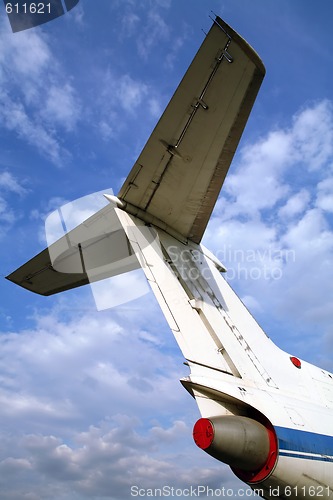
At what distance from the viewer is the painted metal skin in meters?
4.38

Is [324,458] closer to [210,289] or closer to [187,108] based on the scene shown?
[210,289]

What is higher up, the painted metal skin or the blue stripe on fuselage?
the painted metal skin

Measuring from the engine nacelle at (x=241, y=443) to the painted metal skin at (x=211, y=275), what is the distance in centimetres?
1

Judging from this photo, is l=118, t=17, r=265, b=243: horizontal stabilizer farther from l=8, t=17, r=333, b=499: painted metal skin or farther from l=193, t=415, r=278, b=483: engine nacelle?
l=193, t=415, r=278, b=483: engine nacelle

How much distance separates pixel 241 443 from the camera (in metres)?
4.16

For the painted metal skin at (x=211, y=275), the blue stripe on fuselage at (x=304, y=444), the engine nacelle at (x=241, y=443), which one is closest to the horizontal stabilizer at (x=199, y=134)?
the painted metal skin at (x=211, y=275)

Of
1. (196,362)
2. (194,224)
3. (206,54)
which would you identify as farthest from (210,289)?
(206,54)

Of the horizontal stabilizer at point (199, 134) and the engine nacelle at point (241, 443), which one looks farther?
the horizontal stabilizer at point (199, 134)

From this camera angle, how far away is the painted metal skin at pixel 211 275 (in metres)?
4.38

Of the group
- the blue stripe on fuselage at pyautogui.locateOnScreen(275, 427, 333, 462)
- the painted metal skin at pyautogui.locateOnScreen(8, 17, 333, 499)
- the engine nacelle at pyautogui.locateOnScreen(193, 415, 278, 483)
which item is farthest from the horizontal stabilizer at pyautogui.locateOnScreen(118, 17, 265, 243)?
the blue stripe on fuselage at pyautogui.locateOnScreen(275, 427, 333, 462)

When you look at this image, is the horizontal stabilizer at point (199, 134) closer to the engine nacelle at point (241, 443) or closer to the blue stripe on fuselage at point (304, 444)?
the engine nacelle at point (241, 443)

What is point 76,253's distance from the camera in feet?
21.2

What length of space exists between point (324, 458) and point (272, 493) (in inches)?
30.2

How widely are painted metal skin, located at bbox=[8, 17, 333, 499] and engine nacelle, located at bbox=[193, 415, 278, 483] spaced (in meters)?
0.01
